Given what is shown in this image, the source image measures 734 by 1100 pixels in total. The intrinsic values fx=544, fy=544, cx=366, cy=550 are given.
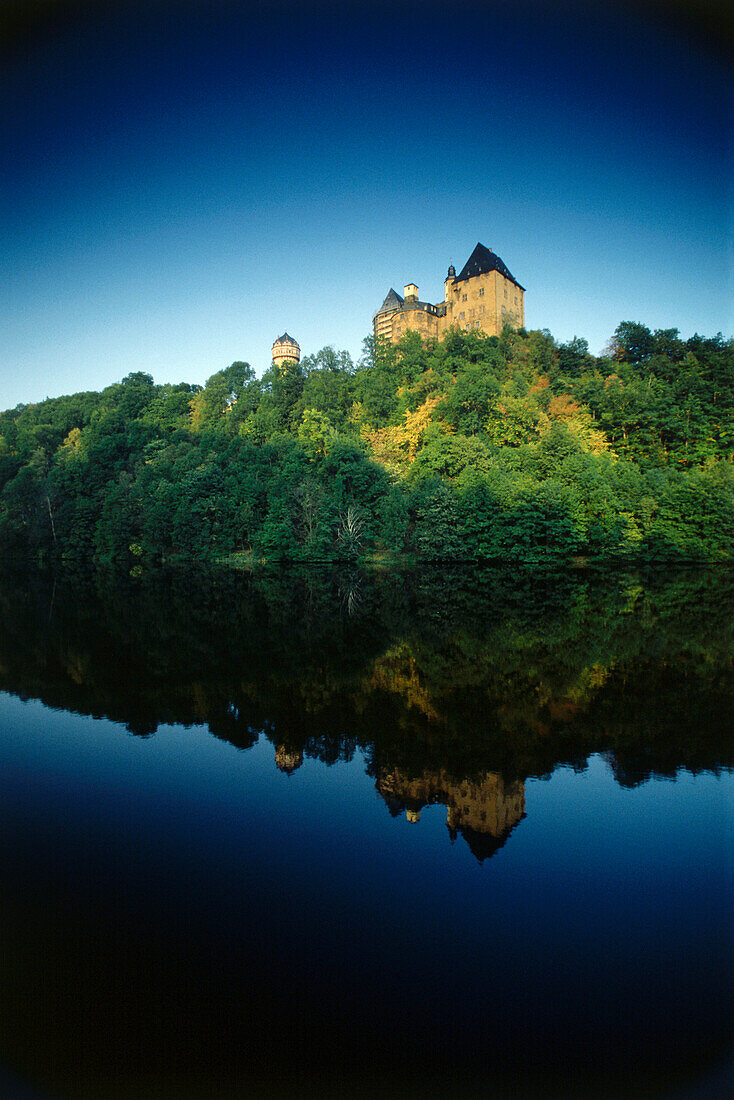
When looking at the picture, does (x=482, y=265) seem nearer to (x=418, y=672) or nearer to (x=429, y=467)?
(x=429, y=467)

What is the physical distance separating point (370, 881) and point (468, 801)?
57.7 inches

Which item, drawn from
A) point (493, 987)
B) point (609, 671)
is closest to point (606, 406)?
point (609, 671)

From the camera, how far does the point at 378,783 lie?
230 inches

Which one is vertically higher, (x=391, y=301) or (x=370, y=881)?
(x=391, y=301)

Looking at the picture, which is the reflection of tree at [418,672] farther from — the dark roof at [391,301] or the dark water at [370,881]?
the dark roof at [391,301]

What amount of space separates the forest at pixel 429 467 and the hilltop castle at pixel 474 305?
4667 millimetres

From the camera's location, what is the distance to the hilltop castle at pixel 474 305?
52.2 m

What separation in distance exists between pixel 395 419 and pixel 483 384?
7.24 m

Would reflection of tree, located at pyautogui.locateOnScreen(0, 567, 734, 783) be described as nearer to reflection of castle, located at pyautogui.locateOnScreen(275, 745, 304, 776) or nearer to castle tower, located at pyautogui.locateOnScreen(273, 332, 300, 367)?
reflection of castle, located at pyautogui.locateOnScreen(275, 745, 304, 776)

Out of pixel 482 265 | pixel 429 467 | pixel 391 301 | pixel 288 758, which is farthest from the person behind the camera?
pixel 391 301

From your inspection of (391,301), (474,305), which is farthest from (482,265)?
(391,301)

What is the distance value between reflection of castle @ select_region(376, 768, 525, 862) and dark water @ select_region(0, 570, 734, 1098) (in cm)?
3

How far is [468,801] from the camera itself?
5.35 m

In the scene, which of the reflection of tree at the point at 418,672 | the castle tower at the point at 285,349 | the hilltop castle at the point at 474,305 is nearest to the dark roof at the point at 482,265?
the hilltop castle at the point at 474,305
